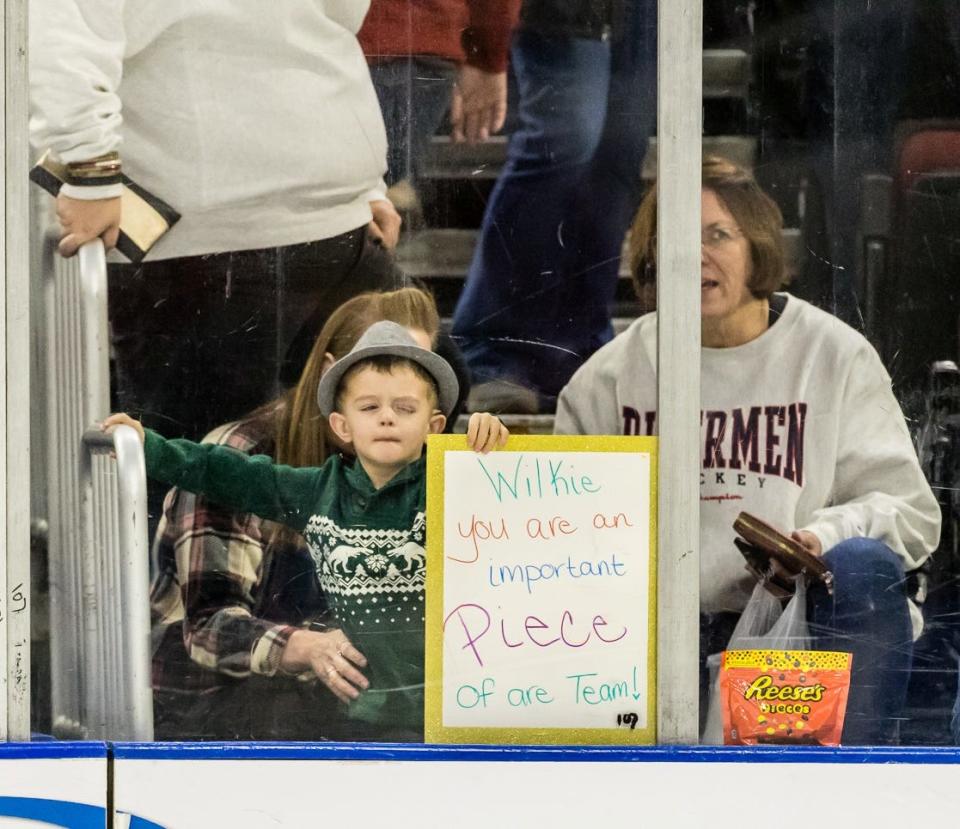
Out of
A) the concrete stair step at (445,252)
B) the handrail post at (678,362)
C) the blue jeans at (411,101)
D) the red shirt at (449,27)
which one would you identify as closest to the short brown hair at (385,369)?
the concrete stair step at (445,252)

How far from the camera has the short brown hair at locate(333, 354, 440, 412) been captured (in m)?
3.21

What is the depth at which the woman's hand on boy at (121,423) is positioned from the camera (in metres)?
3.21

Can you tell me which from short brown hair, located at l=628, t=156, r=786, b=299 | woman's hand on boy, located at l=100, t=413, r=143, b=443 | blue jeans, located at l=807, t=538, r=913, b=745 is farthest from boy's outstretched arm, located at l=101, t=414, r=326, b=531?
blue jeans, located at l=807, t=538, r=913, b=745

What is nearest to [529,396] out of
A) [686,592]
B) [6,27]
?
[686,592]

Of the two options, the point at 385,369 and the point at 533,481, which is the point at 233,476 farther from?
the point at 533,481

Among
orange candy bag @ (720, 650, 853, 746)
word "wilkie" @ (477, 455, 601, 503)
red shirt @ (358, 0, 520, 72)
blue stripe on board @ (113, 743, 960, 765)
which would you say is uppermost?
red shirt @ (358, 0, 520, 72)

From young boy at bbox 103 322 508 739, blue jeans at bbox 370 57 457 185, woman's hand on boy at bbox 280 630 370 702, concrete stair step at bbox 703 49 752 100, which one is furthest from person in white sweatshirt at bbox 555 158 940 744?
woman's hand on boy at bbox 280 630 370 702

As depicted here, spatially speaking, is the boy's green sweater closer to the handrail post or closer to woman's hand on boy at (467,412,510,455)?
woman's hand on boy at (467,412,510,455)

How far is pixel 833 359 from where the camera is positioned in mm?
3201

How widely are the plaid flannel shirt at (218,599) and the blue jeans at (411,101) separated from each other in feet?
3.13

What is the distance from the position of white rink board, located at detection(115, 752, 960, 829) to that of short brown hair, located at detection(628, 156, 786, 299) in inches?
45.4

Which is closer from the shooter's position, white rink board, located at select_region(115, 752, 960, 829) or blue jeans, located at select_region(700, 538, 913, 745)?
white rink board, located at select_region(115, 752, 960, 829)

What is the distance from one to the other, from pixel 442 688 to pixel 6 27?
1.89 metres

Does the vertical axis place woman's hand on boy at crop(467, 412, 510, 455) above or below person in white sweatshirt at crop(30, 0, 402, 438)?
below
